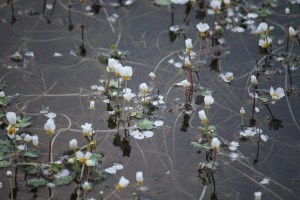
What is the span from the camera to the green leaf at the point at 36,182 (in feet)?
8.30

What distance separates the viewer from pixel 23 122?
2.88 metres

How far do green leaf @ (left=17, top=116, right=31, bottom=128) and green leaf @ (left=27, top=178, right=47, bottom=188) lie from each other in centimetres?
40

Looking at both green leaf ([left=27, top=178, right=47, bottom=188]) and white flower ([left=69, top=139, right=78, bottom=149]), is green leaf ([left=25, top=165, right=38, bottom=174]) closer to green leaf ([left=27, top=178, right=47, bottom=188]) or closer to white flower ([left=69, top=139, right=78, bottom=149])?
green leaf ([left=27, top=178, right=47, bottom=188])

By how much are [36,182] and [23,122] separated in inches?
17.9

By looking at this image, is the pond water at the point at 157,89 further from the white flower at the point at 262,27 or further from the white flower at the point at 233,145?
the white flower at the point at 262,27

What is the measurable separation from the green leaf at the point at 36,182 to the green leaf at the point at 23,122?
1.31ft

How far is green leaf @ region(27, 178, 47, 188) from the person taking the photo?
253 centimetres

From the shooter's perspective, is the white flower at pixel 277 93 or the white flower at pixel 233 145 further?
the white flower at pixel 277 93

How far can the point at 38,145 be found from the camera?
9.08 ft

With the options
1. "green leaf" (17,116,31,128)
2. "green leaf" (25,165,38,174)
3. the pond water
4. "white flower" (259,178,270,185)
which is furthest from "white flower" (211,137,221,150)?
"green leaf" (17,116,31,128)

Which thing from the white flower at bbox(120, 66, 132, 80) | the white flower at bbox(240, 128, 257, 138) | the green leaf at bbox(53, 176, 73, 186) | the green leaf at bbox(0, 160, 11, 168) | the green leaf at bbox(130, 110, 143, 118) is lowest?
the green leaf at bbox(53, 176, 73, 186)

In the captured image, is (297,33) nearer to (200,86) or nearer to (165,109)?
(200,86)

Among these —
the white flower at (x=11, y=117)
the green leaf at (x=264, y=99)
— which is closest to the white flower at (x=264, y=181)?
the green leaf at (x=264, y=99)

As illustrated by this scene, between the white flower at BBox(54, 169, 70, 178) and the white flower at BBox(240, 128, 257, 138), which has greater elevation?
the white flower at BBox(240, 128, 257, 138)
